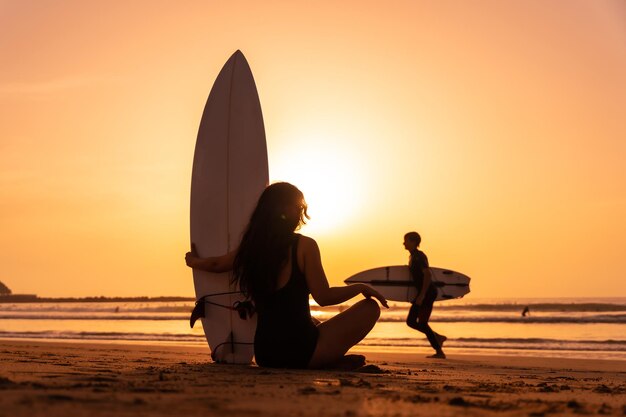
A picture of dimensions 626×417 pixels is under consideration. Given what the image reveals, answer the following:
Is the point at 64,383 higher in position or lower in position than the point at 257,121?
lower

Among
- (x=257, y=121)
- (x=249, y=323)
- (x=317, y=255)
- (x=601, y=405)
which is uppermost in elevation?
(x=257, y=121)

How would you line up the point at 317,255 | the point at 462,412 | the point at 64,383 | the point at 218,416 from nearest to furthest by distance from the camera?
the point at 218,416, the point at 462,412, the point at 64,383, the point at 317,255

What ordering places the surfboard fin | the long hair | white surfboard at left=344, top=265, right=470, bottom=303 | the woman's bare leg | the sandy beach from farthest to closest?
white surfboard at left=344, top=265, right=470, bottom=303, the surfboard fin, the woman's bare leg, the long hair, the sandy beach

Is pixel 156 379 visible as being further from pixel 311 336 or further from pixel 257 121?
pixel 257 121

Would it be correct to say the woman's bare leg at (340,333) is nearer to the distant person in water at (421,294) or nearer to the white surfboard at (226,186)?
the white surfboard at (226,186)

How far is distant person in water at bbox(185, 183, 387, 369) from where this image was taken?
5410 mm

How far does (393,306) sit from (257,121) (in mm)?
29867

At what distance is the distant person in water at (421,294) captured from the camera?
10.4 metres

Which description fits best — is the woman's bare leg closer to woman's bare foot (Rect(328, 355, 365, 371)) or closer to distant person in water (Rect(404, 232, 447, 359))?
woman's bare foot (Rect(328, 355, 365, 371))

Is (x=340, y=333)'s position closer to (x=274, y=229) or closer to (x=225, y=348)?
(x=274, y=229)

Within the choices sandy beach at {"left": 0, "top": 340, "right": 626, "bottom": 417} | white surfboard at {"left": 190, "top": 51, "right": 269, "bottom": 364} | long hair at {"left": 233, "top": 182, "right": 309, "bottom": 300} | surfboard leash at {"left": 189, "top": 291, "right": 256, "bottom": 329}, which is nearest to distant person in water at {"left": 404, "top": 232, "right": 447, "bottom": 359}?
white surfboard at {"left": 190, "top": 51, "right": 269, "bottom": 364}

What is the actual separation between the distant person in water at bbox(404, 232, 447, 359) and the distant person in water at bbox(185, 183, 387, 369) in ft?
16.0

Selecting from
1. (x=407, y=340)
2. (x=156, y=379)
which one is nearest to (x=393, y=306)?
(x=407, y=340)

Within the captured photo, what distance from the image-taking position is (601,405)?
13.6ft
